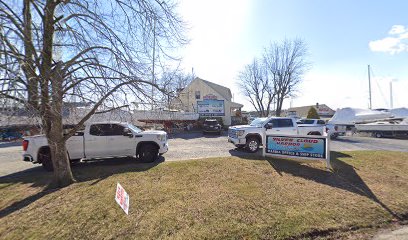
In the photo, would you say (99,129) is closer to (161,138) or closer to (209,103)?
(161,138)

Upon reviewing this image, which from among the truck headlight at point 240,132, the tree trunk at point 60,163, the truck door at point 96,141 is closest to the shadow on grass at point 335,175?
the truck headlight at point 240,132

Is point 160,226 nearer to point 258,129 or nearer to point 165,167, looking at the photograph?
point 165,167

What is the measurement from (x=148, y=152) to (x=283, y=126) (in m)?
7.44

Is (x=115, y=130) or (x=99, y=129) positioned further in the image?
(x=115, y=130)

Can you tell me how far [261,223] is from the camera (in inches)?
190

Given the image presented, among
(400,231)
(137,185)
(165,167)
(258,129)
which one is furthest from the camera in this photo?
(258,129)

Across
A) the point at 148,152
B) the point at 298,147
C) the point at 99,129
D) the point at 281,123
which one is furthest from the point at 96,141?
the point at 281,123

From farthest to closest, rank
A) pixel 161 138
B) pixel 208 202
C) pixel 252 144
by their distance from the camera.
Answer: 1. pixel 252 144
2. pixel 161 138
3. pixel 208 202

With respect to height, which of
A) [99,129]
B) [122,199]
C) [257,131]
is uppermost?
[99,129]

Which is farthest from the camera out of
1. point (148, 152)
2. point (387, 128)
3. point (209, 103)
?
point (209, 103)

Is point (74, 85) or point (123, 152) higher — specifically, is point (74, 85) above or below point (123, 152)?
above

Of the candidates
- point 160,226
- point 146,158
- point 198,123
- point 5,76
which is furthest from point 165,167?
point 198,123

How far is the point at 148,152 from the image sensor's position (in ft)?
32.4

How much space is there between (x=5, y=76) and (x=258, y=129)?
34.0ft
